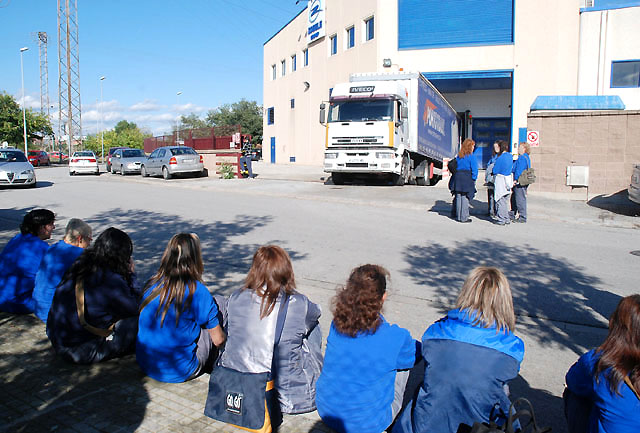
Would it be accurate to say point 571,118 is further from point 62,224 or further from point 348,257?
point 62,224

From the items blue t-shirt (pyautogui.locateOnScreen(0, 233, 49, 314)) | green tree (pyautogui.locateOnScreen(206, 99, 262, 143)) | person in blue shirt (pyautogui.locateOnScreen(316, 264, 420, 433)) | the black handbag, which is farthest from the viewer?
green tree (pyautogui.locateOnScreen(206, 99, 262, 143))

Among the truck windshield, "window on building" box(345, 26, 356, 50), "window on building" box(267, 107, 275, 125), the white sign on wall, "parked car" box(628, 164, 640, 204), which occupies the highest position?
the white sign on wall

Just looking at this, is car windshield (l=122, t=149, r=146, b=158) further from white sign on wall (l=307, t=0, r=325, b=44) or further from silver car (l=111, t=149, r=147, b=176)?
white sign on wall (l=307, t=0, r=325, b=44)

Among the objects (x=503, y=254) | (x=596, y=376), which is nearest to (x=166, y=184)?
(x=503, y=254)

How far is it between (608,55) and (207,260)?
25.2 metres

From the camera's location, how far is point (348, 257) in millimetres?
8594

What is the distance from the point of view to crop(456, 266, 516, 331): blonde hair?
3049 mm

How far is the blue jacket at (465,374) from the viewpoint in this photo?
295 cm

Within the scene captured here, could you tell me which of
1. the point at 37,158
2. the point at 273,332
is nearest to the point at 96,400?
the point at 273,332

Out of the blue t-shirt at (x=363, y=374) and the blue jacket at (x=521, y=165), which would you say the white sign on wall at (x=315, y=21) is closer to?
the blue jacket at (x=521, y=165)

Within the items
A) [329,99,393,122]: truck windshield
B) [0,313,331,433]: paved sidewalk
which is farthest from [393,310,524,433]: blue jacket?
[329,99,393,122]: truck windshield

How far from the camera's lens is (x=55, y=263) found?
4.93 m

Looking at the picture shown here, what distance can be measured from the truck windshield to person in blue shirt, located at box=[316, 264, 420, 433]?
15.7 m

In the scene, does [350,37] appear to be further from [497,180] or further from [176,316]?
[176,316]
